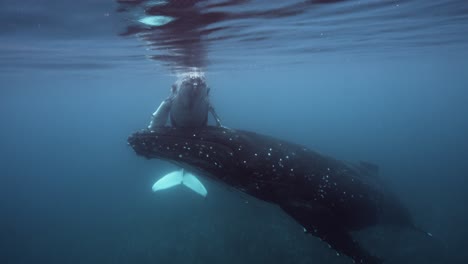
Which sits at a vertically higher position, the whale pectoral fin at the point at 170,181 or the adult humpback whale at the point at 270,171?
the adult humpback whale at the point at 270,171

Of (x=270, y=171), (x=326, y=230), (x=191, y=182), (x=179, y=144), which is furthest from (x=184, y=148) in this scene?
(x=191, y=182)

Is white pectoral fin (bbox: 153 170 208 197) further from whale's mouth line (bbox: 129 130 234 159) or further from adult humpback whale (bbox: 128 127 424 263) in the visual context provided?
whale's mouth line (bbox: 129 130 234 159)

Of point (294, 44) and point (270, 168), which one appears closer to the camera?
point (270, 168)

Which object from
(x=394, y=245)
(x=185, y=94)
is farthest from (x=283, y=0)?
(x=394, y=245)

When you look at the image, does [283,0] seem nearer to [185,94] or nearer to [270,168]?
[185,94]

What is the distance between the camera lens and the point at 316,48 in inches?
911

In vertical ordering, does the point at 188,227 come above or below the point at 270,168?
below

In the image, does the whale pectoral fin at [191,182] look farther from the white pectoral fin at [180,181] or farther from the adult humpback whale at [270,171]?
the adult humpback whale at [270,171]

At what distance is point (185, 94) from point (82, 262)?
21458mm

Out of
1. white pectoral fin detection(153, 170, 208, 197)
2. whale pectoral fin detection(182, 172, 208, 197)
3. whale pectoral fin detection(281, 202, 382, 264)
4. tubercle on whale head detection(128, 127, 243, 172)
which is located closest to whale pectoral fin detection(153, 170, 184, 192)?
white pectoral fin detection(153, 170, 208, 197)

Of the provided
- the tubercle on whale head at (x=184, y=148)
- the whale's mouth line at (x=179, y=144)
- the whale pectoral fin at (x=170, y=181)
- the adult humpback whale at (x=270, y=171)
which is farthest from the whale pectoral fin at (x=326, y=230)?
the whale pectoral fin at (x=170, y=181)

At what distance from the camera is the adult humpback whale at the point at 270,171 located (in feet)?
19.1

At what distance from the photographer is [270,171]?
6074 mm

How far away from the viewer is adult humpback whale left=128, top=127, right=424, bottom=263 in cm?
582
